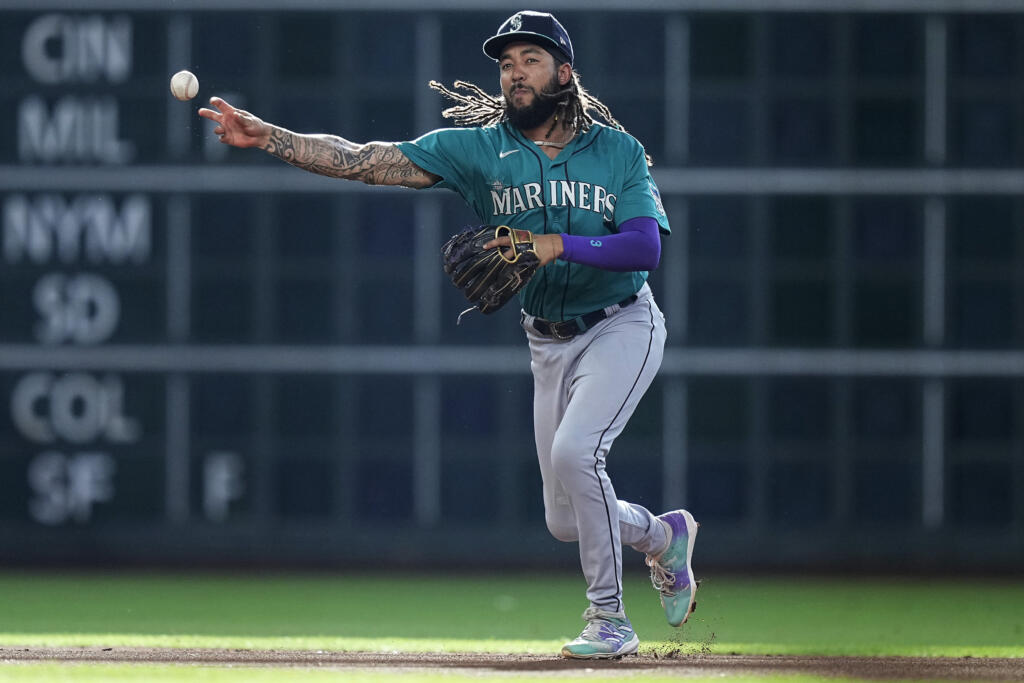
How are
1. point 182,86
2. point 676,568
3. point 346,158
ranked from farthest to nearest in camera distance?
point 676,568, point 182,86, point 346,158

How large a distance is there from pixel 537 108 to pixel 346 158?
2.11 ft

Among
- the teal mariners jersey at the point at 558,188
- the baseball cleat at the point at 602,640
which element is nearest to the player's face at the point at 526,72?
the teal mariners jersey at the point at 558,188

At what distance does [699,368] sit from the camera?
33.3 feet

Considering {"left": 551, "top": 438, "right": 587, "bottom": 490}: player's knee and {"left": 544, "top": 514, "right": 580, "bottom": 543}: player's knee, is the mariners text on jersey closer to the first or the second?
{"left": 551, "top": 438, "right": 587, "bottom": 490}: player's knee

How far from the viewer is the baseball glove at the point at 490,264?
5500 mm

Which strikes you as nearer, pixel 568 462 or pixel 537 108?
pixel 568 462

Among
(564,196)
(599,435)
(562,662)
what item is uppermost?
(564,196)

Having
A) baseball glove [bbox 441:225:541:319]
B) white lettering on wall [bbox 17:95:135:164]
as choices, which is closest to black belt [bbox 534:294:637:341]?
baseball glove [bbox 441:225:541:319]

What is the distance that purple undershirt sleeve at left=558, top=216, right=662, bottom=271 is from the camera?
5504 mm

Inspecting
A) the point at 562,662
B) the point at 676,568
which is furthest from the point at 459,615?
the point at 562,662

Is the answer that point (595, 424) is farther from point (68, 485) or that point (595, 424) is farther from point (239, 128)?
point (68, 485)

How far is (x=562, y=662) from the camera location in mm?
5574

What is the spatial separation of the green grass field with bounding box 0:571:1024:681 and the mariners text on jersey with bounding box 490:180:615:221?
63.1 inches

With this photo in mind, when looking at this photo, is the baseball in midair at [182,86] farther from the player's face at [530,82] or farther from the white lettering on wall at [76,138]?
the white lettering on wall at [76,138]
